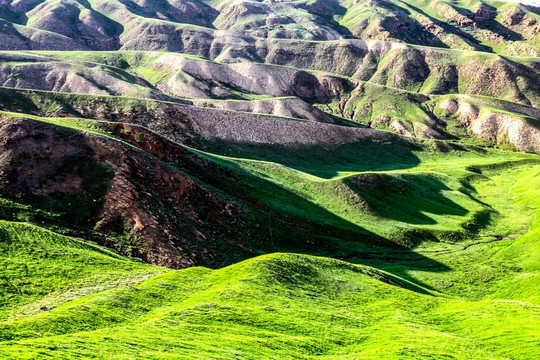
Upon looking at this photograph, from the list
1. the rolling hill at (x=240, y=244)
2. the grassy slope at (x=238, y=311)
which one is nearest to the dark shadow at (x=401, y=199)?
the rolling hill at (x=240, y=244)

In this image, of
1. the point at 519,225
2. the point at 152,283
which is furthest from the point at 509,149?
the point at 152,283

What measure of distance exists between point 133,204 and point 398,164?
9561cm

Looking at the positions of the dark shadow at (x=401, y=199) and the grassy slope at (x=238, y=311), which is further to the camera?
the dark shadow at (x=401, y=199)

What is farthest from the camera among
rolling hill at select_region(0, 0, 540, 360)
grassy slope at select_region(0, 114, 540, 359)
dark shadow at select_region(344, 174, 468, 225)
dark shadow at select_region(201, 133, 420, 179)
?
dark shadow at select_region(201, 133, 420, 179)

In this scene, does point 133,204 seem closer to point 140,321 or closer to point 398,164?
point 140,321

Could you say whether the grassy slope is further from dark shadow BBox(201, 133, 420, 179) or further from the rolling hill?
dark shadow BBox(201, 133, 420, 179)

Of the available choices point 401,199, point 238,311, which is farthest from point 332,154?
point 238,311

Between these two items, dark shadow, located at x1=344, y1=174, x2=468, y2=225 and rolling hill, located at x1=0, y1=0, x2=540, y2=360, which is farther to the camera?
dark shadow, located at x1=344, y1=174, x2=468, y2=225

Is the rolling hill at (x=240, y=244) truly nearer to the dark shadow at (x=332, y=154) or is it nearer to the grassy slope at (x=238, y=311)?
the grassy slope at (x=238, y=311)

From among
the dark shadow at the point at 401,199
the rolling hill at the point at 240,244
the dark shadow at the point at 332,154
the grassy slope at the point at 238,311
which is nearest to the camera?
the grassy slope at the point at 238,311

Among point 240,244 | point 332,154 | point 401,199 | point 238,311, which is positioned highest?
point 238,311

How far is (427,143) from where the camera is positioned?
5650 inches

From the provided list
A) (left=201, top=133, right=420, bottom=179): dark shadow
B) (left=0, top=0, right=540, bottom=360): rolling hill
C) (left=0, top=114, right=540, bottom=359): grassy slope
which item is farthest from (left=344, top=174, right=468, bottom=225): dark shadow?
(left=0, top=114, right=540, bottom=359): grassy slope

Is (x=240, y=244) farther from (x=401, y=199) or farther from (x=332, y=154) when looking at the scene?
(x=332, y=154)
